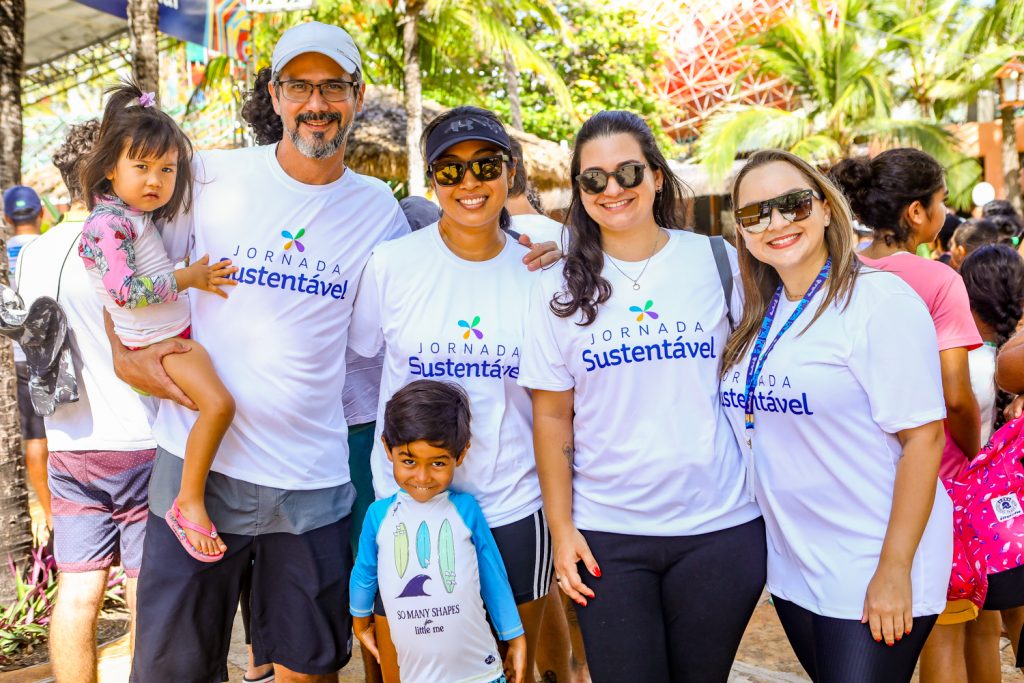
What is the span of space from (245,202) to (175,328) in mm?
470

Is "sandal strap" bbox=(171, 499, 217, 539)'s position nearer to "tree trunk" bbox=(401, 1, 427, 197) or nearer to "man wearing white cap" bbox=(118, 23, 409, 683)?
"man wearing white cap" bbox=(118, 23, 409, 683)

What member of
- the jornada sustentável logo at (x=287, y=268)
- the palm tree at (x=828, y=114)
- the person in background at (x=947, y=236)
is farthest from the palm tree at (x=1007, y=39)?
the jornada sustentável logo at (x=287, y=268)

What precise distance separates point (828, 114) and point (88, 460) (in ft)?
67.2

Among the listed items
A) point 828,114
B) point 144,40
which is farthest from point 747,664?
point 828,114

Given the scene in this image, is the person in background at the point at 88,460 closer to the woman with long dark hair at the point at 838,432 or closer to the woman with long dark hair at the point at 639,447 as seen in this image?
the woman with long dark hair at the point at 639,447

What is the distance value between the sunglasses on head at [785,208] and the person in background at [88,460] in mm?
2624

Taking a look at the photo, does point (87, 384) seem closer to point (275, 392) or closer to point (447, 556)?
point (275, 392)

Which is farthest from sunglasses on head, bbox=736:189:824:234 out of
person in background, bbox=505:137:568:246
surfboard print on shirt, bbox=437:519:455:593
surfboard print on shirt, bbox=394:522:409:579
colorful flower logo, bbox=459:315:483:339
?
surfboard print on shirt, bbox=394:522:409:579

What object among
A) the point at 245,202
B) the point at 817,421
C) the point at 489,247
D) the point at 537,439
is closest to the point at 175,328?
the point at 245,202

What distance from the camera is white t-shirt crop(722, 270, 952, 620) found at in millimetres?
2266

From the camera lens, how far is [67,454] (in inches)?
146

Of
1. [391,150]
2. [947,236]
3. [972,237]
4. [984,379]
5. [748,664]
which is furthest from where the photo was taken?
[391,150]

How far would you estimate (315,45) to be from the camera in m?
2.94

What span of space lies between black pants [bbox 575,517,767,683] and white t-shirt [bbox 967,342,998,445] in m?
1.53
